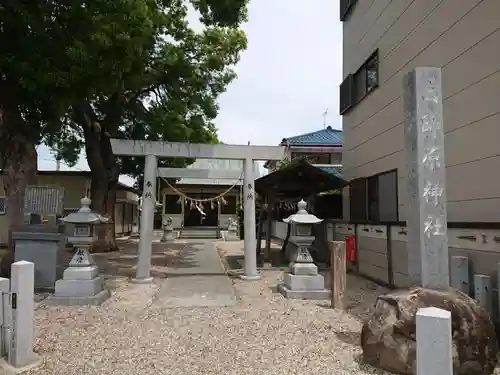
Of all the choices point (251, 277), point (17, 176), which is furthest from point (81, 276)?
point (251, 277)

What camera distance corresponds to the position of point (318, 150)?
2617cm

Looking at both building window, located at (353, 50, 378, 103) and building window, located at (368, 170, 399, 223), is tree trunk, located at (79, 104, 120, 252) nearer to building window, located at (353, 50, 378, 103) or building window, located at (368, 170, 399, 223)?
building window, located at (353, 50, 378, 103)

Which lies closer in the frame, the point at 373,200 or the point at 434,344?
the point at 434,344

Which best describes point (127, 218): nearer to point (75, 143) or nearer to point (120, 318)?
point (75, 143)

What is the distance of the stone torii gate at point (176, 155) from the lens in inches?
383

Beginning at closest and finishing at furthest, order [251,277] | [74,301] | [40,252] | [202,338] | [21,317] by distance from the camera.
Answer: [21,317] < [202,338] < [74,301] < [40,252] < [251,277]

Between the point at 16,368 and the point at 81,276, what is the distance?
3.47 meters

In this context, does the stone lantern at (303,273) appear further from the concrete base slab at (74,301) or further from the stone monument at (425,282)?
the concrete base slab at (74,301)

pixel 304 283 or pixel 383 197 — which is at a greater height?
pixel 383 197

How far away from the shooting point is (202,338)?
5.44 metres

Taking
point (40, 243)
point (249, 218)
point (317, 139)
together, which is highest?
point (317, 139)

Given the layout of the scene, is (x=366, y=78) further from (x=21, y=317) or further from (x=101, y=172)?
(x=21, y=317)

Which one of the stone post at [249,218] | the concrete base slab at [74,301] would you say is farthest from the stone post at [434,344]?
the stone post at [249,218]

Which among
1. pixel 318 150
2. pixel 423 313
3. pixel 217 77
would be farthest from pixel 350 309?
pixel 318 150
